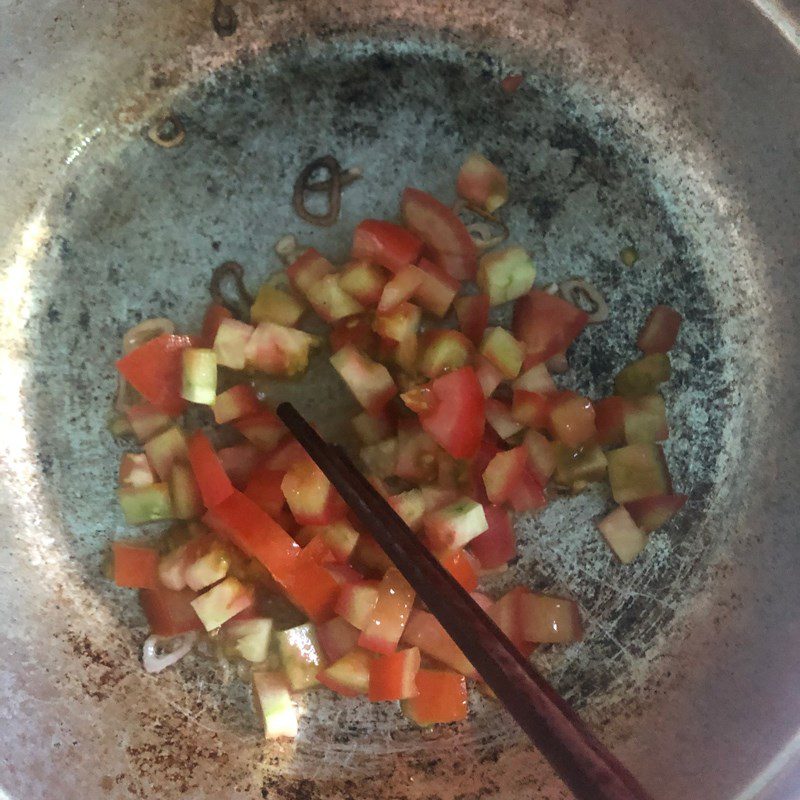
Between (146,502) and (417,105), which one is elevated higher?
(417,105)

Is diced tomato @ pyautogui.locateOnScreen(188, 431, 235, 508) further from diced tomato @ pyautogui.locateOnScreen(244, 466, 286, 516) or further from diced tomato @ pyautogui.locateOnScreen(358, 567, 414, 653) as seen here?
diced tomato @ pyautogui.locateOnScreen(358, 567, 414, 653)

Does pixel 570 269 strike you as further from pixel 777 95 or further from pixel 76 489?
pixel 76 489

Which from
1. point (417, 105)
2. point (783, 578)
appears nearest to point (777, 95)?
point (417, 105)

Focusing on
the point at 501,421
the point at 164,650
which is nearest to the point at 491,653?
the point at 501,421

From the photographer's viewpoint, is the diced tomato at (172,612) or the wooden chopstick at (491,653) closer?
the wooden chopstick at (491,653)

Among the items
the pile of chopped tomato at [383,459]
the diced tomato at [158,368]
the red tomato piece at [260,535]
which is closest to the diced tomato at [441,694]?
the pile of chopped tomato at [383,459]

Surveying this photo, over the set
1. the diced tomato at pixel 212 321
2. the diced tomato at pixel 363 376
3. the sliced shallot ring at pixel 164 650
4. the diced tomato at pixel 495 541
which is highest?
the diced tomato at pixel 363 376

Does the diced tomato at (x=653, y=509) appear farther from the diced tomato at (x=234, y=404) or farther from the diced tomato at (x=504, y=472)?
the diced tomato at (x=234, y=404)

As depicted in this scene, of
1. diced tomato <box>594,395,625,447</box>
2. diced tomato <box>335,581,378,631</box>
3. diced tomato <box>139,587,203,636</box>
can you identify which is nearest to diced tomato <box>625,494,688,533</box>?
diced tomato <box>594,395,625,447</box>
